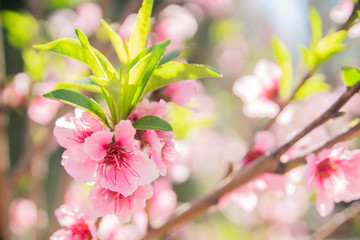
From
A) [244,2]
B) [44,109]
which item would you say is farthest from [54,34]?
[244,2]

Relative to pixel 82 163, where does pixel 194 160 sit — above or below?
below

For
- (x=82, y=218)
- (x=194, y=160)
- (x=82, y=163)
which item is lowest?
(x=194, y=160)

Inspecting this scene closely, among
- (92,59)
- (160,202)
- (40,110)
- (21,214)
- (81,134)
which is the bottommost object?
(21,214)

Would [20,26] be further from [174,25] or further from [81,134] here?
[81,134]

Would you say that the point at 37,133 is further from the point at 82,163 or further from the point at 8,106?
the point at 82,163

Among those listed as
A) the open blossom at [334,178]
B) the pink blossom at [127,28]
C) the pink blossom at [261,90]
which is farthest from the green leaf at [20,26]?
the open blossom at [334,178]

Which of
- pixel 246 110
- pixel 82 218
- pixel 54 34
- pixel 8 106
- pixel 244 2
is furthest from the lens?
pixel 244 2

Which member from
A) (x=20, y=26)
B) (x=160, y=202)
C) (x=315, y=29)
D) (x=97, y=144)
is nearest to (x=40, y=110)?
(x=20, y=26)
